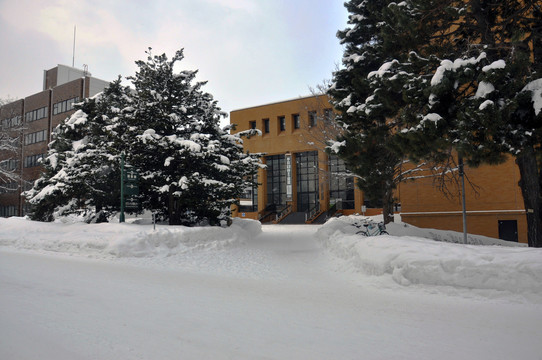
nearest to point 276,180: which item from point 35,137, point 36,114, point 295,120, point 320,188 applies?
point 320,188

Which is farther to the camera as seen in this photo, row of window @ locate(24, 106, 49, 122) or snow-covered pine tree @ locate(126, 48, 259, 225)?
row of window @ locate(24, 106, 49, 122)

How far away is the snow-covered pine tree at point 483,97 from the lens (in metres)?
7.13

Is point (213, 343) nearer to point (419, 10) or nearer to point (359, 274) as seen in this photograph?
point (359, 274)

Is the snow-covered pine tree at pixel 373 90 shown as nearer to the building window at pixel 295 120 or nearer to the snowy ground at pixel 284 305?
the snowy ground at pixel 284 305

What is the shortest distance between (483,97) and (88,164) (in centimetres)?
1520

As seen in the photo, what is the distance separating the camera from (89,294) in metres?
6.04

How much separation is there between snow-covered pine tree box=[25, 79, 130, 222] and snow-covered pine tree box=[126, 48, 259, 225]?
52.1 inches

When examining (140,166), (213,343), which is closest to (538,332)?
(213,343)

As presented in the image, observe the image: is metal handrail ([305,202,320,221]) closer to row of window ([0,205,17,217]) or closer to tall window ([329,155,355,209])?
tall window ([329,155,355,209])

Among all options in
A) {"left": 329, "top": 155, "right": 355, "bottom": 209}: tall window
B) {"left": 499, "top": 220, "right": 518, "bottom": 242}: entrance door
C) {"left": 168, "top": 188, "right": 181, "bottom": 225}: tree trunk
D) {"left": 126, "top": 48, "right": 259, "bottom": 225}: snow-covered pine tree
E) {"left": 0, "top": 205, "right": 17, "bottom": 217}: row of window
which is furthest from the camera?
{"left": 0, "top": 205, "right": 17, "bottom": 217}: row of window

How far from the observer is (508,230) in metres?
17.8

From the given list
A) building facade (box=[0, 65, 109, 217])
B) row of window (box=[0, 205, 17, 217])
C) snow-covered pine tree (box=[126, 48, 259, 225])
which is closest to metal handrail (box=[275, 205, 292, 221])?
snow-covered pine tree (box=[126, 48, 259, 225])

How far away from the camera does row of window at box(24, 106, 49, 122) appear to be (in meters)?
47.6

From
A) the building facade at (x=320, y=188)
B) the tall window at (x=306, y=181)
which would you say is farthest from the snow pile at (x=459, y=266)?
the tall window at (x=306, y=181)
